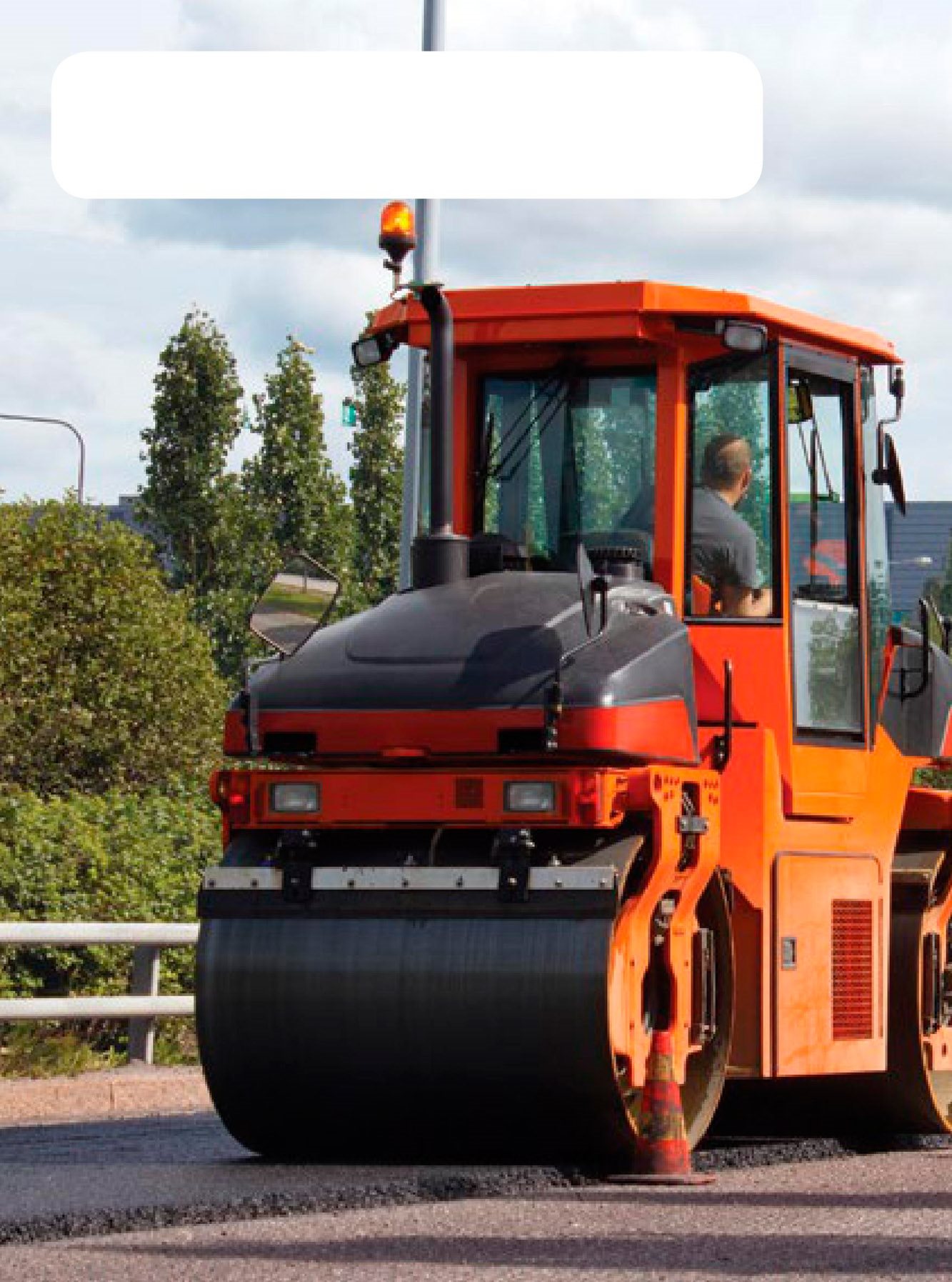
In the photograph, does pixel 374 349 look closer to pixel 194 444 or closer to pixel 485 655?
pixel 485 655

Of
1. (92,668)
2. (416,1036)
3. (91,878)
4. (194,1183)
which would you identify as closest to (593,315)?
(416,1036)

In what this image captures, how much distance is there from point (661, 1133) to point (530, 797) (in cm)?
112

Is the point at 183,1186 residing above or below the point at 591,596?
below

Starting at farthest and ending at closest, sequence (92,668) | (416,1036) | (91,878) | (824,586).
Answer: (92,668), (91,878), (824,586), (416,1036)

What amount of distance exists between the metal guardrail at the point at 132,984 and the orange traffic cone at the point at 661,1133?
420 centimetres

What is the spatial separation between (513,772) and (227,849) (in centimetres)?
105

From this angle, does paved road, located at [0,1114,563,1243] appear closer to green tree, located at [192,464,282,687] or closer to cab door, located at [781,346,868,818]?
cab door, located at [781,346,868,818]

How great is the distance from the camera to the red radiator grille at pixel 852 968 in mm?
10883

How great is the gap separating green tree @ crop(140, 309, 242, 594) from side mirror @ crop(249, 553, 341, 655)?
32882 mm

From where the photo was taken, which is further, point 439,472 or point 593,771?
point 439,472

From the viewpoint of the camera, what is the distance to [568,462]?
36.1 ft

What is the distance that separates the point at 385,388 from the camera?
44.9m

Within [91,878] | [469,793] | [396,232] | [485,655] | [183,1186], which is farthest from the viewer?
[91,878]

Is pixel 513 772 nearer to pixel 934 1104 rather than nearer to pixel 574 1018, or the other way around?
pixel 574 1018
